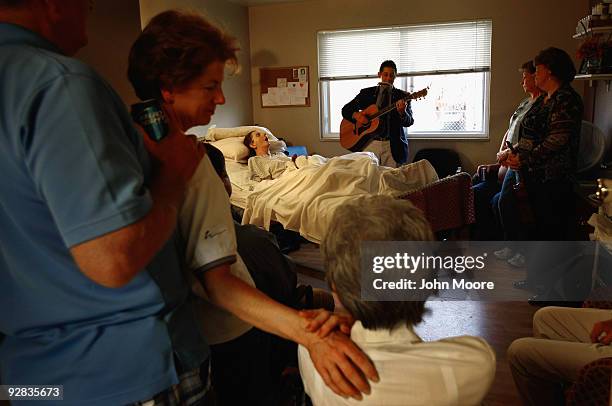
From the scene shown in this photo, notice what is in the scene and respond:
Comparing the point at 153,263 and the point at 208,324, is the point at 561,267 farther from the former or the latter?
the point at 153,263

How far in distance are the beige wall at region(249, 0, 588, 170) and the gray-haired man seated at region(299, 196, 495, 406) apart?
4.93m

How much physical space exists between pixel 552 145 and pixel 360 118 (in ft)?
6.94

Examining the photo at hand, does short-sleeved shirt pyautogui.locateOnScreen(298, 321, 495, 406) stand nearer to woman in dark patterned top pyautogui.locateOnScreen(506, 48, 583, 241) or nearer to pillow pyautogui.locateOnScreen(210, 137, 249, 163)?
woman in dark patterned top pyautogui.locateOnScreen(506, 48, 583, 241)

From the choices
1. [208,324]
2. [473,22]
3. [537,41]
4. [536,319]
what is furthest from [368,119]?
[208,324]

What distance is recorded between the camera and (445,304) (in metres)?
3.18

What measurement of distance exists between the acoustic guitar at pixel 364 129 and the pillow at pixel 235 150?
3.38 ft

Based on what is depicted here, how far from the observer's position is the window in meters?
5.32

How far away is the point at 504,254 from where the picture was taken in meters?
4.02

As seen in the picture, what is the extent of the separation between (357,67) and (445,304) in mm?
3479

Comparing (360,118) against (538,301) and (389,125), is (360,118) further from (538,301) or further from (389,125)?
(538,301)

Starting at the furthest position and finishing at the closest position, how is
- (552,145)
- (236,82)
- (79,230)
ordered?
(236,82) → (552,145) → (79,230)

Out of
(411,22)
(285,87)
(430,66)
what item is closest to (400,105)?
(430,66)

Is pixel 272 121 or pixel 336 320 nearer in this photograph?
pixel 336 320

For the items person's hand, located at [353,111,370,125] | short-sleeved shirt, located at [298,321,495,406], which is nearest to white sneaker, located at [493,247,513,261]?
person's hand, located at [353,111,370,125]
